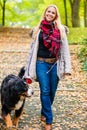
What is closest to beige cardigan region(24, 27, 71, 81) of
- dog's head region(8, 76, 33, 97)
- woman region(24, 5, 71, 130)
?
woman region(24, 5, 71, 130)

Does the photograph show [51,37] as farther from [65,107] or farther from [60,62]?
[65,107]

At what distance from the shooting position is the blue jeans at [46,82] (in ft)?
22.7

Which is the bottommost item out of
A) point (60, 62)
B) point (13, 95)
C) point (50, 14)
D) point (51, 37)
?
point (13, 95)

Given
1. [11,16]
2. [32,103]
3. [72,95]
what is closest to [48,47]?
[32,103]

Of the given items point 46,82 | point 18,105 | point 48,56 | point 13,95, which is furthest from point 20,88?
point 48,56

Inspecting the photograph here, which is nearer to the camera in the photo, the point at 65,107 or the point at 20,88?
the point at 20,88

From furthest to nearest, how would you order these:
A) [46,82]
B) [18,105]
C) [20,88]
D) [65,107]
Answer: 1. [65,107]
2. [46,82]
3. [18,105]
4. [20,88]

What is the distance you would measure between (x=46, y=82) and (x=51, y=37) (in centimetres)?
77

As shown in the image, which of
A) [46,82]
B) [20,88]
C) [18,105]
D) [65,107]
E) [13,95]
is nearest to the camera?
[20,88]

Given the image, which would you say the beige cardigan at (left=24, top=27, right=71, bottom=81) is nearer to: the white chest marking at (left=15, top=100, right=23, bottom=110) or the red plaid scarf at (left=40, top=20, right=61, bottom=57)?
the red plaid scarf at (left=40, top=20, right=61, bottom=57)

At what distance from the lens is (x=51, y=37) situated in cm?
683

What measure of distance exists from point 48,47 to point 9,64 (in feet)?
28.5

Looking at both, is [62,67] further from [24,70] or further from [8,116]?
[8,116]

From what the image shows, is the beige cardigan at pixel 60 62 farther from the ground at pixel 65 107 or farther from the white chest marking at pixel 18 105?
the ground at pixel 65 107
